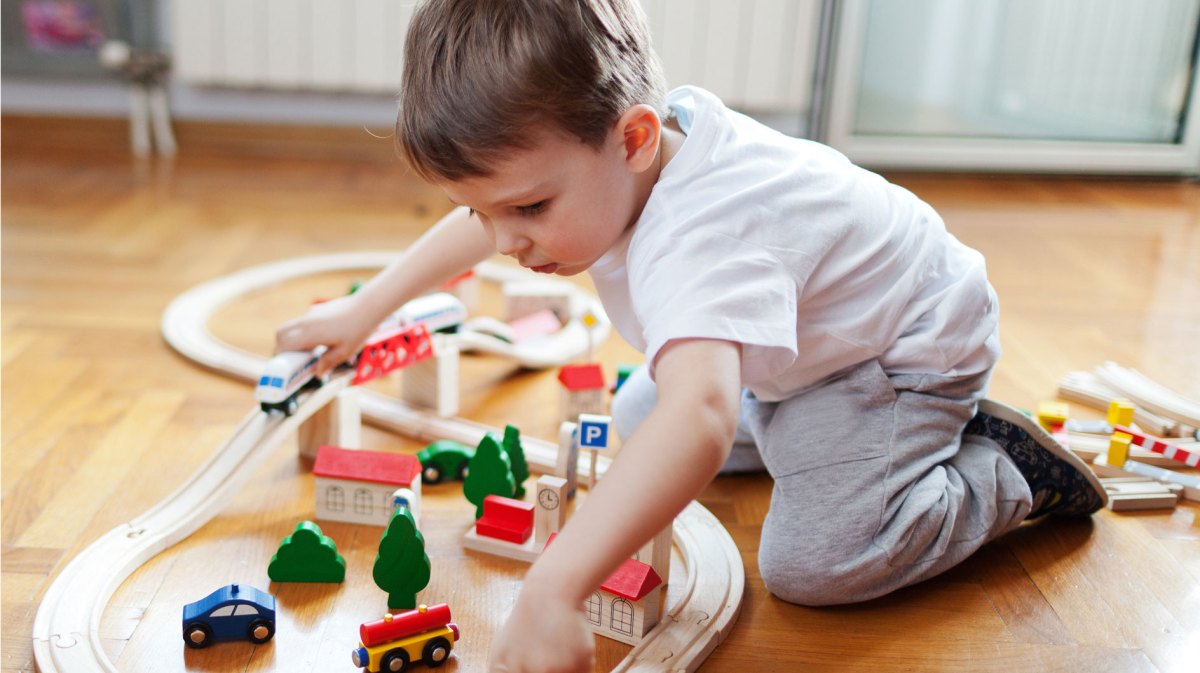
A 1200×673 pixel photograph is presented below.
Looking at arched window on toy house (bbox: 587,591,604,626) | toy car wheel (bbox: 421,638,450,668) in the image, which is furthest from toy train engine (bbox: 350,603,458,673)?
arched window on toy house (bbox: 587,591,604,626)

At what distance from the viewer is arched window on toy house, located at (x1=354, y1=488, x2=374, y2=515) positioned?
2.97 ft

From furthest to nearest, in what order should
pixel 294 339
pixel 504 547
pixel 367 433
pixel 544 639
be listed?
pixel 367 433 < pixel 294 339 < pixel 504 547 < pixel 544 639

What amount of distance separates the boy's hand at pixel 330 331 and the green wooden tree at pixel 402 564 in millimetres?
241

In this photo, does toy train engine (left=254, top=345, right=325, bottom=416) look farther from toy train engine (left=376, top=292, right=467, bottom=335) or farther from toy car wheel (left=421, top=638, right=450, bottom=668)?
toy car wheel (left=421, top=638, right=450, bottom=668)

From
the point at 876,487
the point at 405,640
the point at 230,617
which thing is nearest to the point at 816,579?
the point at 876,487

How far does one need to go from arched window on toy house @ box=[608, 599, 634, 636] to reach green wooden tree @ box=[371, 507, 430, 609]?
142mm

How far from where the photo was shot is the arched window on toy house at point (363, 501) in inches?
35.7

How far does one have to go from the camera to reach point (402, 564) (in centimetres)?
79

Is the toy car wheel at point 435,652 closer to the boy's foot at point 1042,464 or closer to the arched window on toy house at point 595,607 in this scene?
the arched window on toy house at point 595,607

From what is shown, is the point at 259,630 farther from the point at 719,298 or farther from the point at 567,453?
the point at 719,298

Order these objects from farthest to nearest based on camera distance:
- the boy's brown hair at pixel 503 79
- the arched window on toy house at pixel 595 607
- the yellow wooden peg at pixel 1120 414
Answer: the yellow wooden peg at pixel 1120 414 < the arched window on toy house at pixel 595 607 < the boy's brown hair at pixel 503 79

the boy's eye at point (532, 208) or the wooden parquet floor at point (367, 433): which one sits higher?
the boy's eye at point (532, 208)

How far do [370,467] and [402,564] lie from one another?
0.14 meters

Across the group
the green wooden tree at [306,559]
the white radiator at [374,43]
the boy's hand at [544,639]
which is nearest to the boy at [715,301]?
the boy's hand at [544,639]
